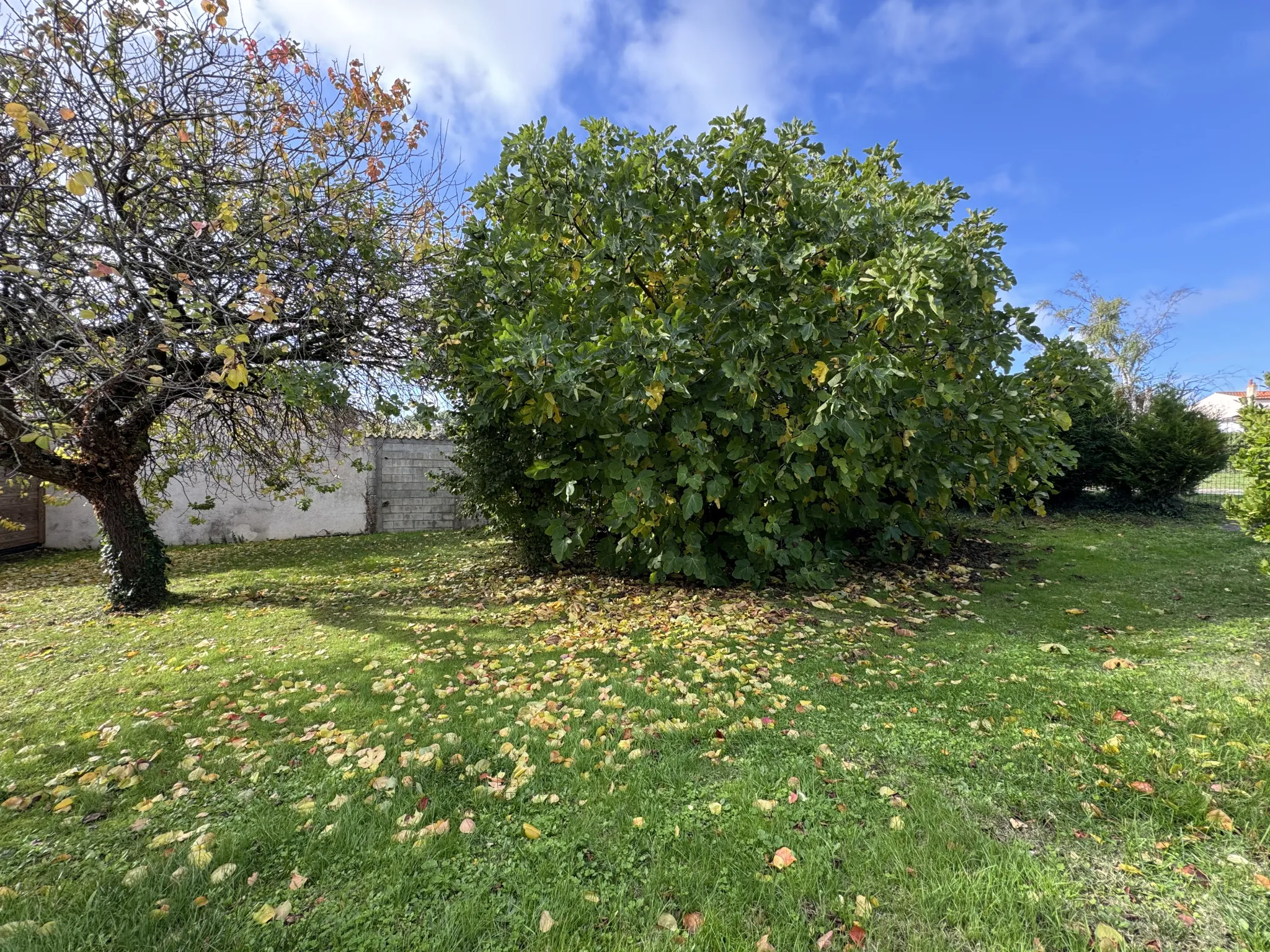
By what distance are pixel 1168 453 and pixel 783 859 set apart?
38.4 feet

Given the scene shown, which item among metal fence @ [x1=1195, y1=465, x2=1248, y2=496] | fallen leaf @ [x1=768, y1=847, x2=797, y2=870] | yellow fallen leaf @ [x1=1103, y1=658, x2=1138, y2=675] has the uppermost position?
metal fence @ [x1=1195, y1=465, x2=1248, y2=496]

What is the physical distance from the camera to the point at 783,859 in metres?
1.99

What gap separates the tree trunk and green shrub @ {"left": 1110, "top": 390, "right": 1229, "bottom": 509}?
13969 mm

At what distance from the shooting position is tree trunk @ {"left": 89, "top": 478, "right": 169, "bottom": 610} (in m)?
5.73

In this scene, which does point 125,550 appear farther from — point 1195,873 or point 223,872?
point 1195,873

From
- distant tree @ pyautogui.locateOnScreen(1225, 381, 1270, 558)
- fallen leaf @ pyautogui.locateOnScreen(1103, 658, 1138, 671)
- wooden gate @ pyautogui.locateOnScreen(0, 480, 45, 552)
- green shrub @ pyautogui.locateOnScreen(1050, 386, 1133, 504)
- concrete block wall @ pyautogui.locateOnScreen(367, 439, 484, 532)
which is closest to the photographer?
fallen leaf @ pyautogui.locateOnScreen(1103, 658, 1138, 671)

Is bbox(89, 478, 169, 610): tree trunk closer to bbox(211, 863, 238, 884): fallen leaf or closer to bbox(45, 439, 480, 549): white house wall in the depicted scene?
bbox(45, 439, 480, 549): white house wall

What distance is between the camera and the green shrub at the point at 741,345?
4.34 m

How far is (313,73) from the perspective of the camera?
4531 mm

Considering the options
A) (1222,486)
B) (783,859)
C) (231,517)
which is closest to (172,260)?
(783,859)

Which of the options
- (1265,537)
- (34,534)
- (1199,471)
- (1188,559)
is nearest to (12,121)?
(1265,537)

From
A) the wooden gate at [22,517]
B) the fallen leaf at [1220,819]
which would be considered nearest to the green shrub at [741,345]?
the fallen leaf at [1220,819]

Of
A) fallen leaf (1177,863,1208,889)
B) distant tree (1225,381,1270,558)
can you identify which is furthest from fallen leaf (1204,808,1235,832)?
distant tree (1225,381,1270,558)

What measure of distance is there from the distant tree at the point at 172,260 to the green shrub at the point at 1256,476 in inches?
264
